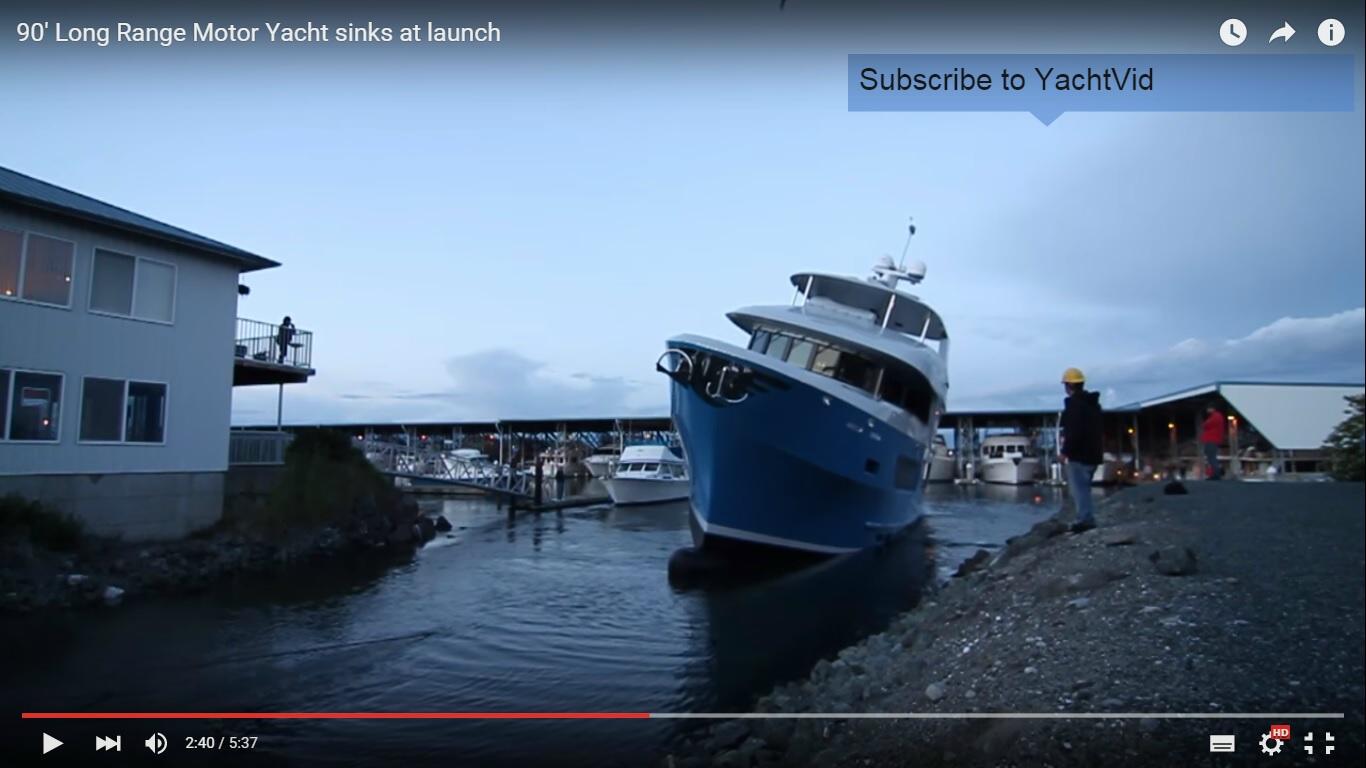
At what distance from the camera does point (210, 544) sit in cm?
519

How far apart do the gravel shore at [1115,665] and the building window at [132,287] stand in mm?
3781

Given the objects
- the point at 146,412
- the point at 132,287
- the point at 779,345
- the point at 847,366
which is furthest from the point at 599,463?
the point at 146,412

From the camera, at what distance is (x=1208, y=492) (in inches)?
378

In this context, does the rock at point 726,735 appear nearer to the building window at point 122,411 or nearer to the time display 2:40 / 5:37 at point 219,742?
the time display 2:40 / 5:37 at point 219,742

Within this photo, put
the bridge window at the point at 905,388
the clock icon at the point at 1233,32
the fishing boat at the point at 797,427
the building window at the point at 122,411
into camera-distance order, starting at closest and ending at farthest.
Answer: the clock icon at the point at 1233,32 → the building window at the point at 122,411 → the fishing boat at the point at 797,427 → the bridge window at the point at 905,388

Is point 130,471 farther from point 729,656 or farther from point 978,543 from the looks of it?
point 978,543

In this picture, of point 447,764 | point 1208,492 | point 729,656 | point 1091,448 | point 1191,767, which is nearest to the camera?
point 1191,767

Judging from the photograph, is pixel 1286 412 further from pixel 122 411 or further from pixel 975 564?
pixel 122 411

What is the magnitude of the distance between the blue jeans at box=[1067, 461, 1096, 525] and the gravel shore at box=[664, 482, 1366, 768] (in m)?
0.28

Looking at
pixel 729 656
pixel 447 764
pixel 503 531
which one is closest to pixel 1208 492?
pixel 729 656

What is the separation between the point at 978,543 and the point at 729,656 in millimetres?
9925

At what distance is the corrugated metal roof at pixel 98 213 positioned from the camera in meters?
2.82
